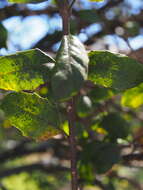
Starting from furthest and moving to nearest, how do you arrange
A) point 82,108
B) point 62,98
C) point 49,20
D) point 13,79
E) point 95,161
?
point 49,20 → point 82,108 → point 95,161 → point 13,79 → point 62,98

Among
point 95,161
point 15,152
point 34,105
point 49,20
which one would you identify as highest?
point 34,105

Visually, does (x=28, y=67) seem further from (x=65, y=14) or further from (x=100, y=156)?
(x=100, y=156)

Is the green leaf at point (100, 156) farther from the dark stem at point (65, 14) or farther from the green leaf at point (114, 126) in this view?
the dark stem at point (65, 14)

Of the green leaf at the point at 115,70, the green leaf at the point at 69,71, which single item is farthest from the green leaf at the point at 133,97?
the green leaf at the point at 69,71

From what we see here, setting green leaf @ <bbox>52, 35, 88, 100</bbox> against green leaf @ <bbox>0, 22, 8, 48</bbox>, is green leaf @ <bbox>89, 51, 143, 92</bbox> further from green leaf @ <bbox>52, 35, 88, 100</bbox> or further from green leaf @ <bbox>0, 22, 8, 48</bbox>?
green leaf @ <bbox>0, 22, 8, 48</bbox>

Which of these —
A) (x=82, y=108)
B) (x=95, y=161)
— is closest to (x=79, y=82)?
(x=95, y=161)

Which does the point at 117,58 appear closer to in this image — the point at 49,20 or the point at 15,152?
the point at 49,20

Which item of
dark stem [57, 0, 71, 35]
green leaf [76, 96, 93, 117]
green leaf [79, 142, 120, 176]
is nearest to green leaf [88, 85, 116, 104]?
green leaf [76, 96, 93, 117]
